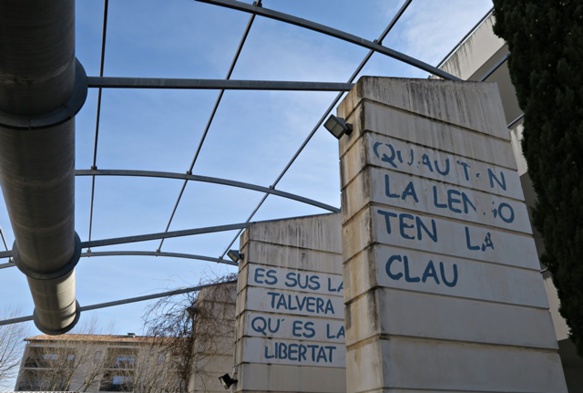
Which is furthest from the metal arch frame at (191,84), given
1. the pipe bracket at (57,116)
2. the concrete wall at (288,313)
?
the concrete wall at (288,313)

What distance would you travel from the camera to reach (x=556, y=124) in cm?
690

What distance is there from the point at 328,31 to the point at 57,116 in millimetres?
5974

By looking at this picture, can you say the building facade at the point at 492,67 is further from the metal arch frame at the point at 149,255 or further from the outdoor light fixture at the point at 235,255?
the metal arch frame at the point at 149,255

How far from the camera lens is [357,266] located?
6.37m

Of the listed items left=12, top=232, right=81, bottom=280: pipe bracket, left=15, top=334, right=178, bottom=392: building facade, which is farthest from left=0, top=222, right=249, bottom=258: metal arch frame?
left=15, top=334, right=178, bottom=392: building facade

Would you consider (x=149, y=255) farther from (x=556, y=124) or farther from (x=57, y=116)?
(x=556, y=124)

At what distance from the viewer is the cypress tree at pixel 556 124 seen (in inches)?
251

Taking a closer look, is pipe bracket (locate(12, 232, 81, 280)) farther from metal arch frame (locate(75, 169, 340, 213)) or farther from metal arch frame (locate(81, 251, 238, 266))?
metal arch frame (locate(81, 251, 238, 266))

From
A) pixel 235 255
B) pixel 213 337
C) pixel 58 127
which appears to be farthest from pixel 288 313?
pixel 58 127

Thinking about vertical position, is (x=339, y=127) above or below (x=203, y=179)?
below

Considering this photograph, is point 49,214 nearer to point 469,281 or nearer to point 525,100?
point 469,281

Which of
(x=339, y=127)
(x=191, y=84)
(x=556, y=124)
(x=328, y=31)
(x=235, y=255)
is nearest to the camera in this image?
(x=556, y=124)

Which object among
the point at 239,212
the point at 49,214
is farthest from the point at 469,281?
the point at 239,212

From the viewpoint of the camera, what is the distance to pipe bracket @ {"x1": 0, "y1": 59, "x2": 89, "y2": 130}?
558 cm
